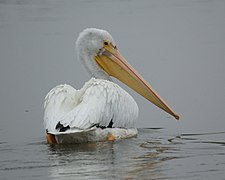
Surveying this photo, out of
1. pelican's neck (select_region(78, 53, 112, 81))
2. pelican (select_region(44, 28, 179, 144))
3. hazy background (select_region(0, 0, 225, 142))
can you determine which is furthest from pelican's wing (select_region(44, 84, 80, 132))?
pelican's neck (select_region(78, 53, 112, 81))

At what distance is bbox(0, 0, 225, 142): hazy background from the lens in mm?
9531

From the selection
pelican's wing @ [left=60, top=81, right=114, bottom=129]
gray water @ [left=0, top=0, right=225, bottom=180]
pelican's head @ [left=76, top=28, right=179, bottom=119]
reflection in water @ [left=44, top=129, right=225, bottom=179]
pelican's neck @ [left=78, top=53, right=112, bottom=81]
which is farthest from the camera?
pelican's neck @ [left=78, top=53, right=112, bottom=81]

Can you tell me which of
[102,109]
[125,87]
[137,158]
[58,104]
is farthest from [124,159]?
[125,87]

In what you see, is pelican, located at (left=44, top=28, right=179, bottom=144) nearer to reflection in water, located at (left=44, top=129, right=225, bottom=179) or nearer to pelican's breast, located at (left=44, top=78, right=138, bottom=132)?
pelican's breast, located at (left=44, top=78, right=138, bottom=132)

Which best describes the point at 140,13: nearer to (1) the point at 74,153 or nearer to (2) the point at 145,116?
(2) the point at 145,116

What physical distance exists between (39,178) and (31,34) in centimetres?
967

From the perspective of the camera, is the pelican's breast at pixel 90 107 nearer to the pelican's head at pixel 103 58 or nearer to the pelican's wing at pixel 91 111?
the pelican's wing at pixel 91 111

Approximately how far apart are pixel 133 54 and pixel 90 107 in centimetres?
515

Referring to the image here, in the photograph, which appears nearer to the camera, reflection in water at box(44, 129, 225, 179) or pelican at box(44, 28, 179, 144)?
reflection in water at box(44, 129, 225, 179)

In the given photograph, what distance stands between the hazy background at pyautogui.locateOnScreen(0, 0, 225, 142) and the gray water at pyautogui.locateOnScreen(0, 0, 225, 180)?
0.05ft

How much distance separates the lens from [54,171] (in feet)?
21.3

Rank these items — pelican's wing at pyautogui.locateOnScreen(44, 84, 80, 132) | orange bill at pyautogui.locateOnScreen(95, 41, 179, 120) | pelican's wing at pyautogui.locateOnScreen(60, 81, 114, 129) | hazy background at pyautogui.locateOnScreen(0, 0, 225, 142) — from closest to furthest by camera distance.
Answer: pelican's wing at pyautogui.locateOnScreen(60, 81, 114, 129) → pelican's wing at pyautogui.locateOnScreen(44, 84, 80, 132) → orange bill at pyautogui.locateOnScreen(95, 41, 179, 120) → hazy background at pyautogui.locateOnScreen(0, 0, 225, 142)

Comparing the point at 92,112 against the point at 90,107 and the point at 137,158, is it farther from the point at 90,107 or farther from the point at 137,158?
the point at 137,158

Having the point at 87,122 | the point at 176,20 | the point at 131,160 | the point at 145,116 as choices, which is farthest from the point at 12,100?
the point at 176,20
